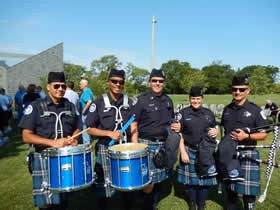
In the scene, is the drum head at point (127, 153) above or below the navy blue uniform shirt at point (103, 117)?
below

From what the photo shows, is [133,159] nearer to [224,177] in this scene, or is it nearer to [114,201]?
[224,177]

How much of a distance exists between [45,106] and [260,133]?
242 centimetres

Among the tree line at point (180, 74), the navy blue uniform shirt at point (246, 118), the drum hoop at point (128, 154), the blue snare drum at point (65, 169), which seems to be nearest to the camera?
the blue snare drum at point (65, 169)

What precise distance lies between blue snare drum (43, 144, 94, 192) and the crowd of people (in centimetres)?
13

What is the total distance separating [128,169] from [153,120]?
1012mm

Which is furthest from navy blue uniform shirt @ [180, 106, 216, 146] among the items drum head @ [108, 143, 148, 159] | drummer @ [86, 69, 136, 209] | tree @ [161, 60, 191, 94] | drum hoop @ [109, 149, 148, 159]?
tree @ [161, 60, 191, 94]

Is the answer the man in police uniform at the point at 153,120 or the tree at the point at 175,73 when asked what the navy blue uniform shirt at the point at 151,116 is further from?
the tree at the point at 175,73

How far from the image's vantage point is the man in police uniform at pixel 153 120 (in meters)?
3.38

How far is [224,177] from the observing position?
3.06 m

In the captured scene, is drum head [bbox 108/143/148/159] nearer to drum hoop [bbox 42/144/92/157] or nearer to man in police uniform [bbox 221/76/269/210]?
drum hoop [bbox 42/144/92/157]

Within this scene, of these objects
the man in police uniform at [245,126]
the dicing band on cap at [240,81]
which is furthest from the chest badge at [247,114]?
the dicing band on cap at [240,81]

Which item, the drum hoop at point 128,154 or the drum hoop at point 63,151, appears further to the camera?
the drum hoop at point 128,154

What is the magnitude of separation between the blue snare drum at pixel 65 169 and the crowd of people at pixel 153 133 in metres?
0.13

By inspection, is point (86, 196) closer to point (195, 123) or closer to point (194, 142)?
point (194, 142)
